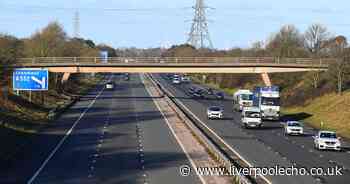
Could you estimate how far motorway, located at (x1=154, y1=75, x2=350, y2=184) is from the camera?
3441 centimetres

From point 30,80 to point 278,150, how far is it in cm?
3875

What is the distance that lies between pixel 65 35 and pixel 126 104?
41.6 meters

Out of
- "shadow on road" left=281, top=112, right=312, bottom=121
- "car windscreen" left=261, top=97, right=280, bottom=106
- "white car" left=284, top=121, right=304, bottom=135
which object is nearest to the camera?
"white car" left=284, top=121, right=304, bottom=135

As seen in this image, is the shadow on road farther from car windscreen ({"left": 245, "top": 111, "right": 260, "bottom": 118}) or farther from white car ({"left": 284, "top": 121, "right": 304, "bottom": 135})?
white car ({"left": 284, "top": 121, "right": 304, "bottom": 135})

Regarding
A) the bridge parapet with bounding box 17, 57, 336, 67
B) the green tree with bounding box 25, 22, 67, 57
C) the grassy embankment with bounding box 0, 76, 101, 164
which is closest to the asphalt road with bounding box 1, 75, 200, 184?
the grassy embankment with bounding box 0, 76, 101, 164

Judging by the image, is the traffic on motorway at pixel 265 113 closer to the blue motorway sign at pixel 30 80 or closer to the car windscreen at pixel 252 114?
the car windscreen at pixel 252 114

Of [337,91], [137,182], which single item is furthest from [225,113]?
[137,182]

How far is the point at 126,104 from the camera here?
321 feet

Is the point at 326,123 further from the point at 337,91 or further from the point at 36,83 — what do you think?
the point at 36,83

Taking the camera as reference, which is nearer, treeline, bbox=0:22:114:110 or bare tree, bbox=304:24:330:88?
treeline, bbox=0:22:114:110

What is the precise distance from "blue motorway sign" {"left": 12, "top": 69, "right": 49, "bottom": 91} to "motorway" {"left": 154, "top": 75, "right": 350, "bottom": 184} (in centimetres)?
1701

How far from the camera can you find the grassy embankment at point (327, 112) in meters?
69.5

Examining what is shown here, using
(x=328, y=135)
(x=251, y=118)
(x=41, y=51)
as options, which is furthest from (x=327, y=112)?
(x=41, y=51)

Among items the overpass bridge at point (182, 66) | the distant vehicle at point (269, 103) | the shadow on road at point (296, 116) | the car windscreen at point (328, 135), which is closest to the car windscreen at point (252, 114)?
the distant vehicle at point (269, 103)
